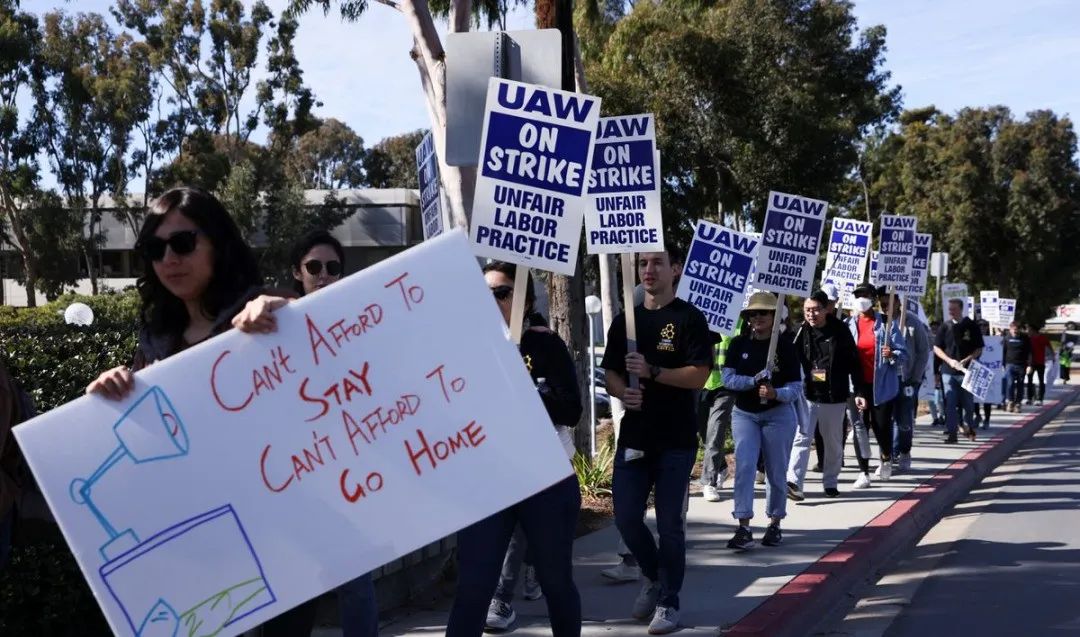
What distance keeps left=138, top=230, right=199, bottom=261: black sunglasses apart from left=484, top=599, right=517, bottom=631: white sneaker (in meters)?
3.17

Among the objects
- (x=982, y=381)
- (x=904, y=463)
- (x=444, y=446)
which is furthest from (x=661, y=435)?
(x=982, y=381)

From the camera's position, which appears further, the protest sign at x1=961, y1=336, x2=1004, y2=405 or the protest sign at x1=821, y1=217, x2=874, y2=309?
the protest sign at x1=961, y1=336, x2=1004, y2=405

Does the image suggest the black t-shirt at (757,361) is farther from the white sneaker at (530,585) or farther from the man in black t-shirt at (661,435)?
the man in black t-shirt at (661,435)

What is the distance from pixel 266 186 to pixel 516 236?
4330cm

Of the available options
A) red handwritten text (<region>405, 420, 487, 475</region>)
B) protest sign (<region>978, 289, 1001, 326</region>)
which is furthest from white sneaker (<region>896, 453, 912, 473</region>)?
protest sign (<region>978, 289, 1001, 326</region>)

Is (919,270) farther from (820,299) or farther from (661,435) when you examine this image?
(661,435)

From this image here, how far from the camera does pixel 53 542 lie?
17.1 ft

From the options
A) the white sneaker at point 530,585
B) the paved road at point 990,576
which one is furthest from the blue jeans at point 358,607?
the paved road at point 990,576

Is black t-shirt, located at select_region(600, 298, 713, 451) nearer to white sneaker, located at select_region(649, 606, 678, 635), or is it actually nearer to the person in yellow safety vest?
white sneaker, located at select_region(649, 606, 678, 635)

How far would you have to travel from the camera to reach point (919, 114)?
2559 inches

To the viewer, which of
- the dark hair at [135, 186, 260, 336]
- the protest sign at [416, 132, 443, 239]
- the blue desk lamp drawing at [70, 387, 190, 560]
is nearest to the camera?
the blue desk lamp drawing at [70, 387, 190, 560]

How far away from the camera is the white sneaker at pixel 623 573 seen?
7199mm

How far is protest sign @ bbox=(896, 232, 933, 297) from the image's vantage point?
1441cm

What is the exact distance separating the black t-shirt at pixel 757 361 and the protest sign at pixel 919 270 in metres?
5.95
